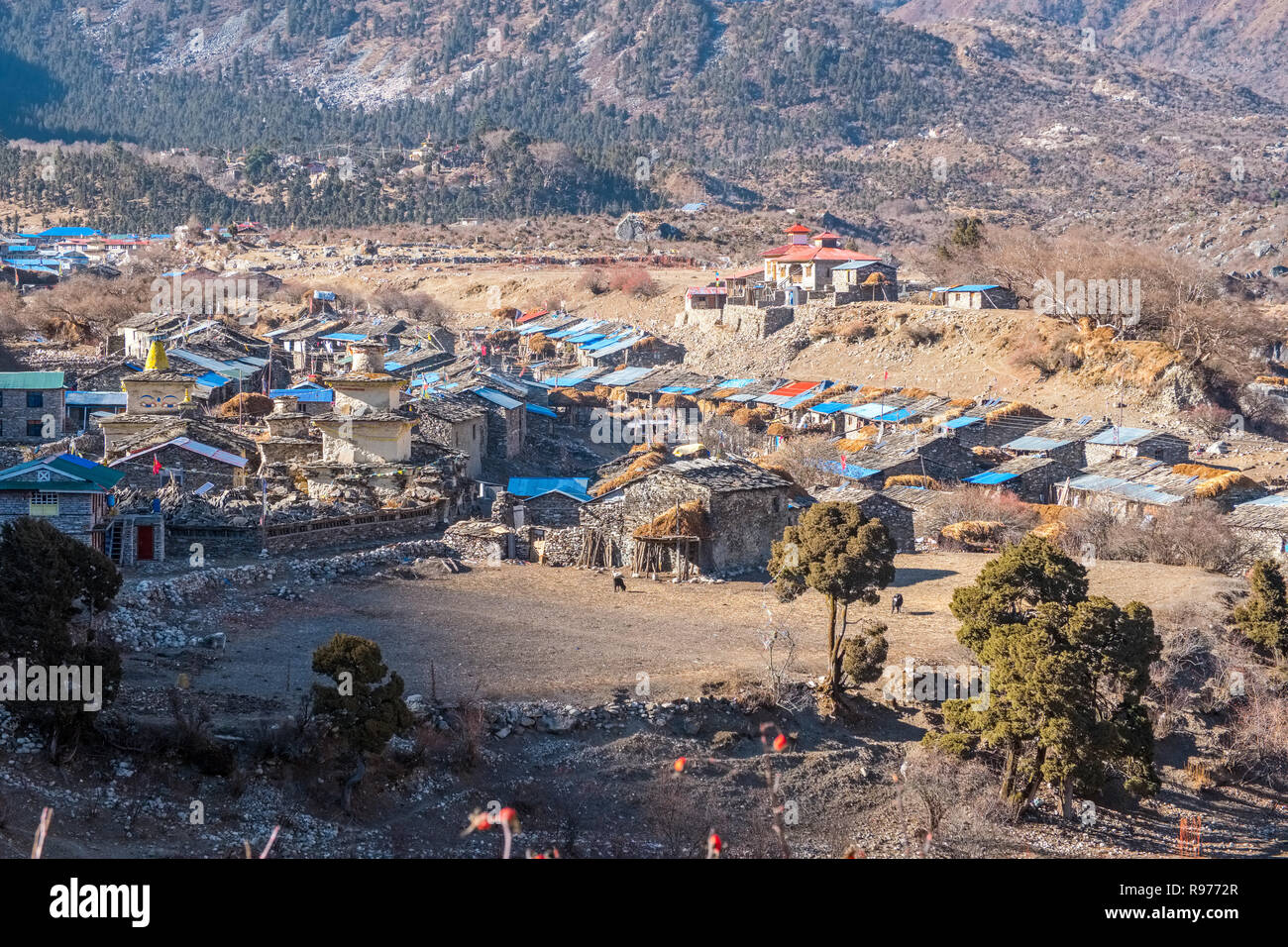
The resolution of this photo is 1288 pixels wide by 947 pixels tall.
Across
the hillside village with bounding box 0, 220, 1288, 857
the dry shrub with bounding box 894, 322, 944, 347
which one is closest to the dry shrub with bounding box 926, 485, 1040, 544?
the hillside village with bounding box 0, 220, 1288, 857

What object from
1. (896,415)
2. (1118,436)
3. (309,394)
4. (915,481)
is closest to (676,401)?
(896,415)

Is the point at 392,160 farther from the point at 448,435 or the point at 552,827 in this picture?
the point at 552,827

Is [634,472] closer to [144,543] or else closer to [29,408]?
[144,543]

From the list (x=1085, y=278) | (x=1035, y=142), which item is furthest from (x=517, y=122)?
(x=1085, y=278)

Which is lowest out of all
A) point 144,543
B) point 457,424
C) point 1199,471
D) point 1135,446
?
point 144,543

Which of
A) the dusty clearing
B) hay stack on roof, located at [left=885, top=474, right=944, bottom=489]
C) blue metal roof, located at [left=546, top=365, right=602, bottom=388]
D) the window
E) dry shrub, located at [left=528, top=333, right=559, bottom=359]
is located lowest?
the dusty clearing

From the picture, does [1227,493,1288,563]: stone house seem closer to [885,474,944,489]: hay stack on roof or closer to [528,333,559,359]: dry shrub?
[885,474,944,489]: hay stack on roof
